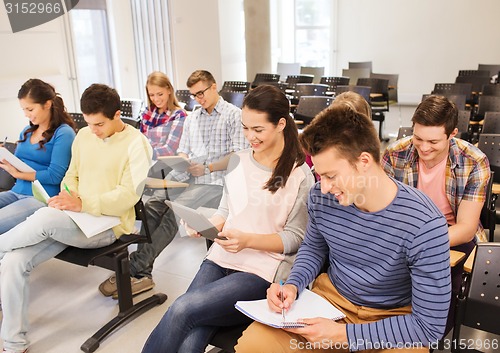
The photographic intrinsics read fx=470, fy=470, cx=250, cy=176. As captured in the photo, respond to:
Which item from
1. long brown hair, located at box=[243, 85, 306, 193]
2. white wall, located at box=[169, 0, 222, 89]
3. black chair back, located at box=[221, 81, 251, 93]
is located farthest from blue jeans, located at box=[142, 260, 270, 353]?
white wall, located at box=[169, 0, 222, 89]

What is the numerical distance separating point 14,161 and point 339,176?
224cm

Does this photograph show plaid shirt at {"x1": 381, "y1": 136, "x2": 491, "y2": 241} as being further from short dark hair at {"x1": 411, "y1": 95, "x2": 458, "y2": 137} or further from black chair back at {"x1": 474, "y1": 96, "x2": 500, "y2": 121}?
black chair back at {"x1": 474, "y1": 96, "x2": 500, "y2": 121}

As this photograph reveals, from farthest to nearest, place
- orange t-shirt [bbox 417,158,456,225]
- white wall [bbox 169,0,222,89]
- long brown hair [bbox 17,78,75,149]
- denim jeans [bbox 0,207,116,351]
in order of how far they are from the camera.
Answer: white wall [bbox 169,0,222,89], long brown hair [bbox 17,78,75,149], denim jeans [bbox 0,207,116,351], orange t-shirt [bbox 417,158,456,225]

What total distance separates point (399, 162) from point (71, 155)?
6.35 feet

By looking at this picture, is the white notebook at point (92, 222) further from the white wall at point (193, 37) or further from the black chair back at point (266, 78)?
the white wall at point (193, 37)

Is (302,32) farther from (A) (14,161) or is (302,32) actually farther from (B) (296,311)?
(B) (296,311)

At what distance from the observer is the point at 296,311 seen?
1555mm

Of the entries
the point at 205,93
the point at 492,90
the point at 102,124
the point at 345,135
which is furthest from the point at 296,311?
the point at 492,90

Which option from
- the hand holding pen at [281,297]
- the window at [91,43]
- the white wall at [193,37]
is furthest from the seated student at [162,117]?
the white wall at [193,37]

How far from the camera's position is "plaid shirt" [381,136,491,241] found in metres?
2.13

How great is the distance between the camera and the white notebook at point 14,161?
2836 millimetres

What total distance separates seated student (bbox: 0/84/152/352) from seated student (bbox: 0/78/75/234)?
0.65 feet

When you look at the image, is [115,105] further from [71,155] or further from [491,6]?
[491,6]

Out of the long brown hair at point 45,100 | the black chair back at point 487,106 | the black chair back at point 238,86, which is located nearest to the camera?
the long brown hair at point 45,100
